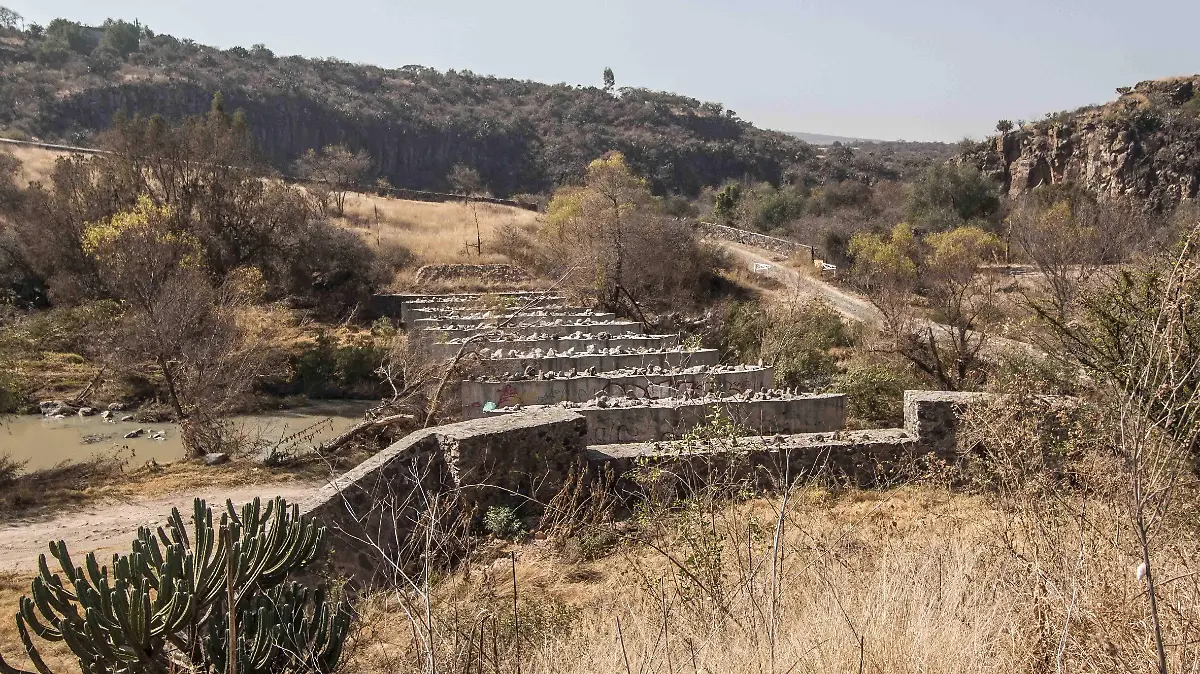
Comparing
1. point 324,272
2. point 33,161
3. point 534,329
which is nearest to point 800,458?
point 534,329

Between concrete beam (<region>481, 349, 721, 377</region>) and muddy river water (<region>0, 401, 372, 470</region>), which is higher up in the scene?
concrete beam (<region>481, 349, 721, 377</region>)

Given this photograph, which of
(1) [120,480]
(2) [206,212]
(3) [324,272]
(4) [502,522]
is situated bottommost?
(1) [120,480]

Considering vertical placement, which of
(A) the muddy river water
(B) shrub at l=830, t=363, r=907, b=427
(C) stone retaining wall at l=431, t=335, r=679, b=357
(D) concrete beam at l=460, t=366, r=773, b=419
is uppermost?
(C) stone retaining wall at l=431, t=335, r=679, b=357

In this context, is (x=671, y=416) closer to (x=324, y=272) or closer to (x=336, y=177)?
(x=324, y=272)

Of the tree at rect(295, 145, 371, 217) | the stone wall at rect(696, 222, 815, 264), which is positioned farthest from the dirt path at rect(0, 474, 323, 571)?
the tree at rect(295, 145, 371, 217)

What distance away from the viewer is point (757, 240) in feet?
119

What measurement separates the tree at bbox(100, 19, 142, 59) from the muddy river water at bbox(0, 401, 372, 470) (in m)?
64.7

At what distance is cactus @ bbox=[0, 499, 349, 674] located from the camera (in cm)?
402

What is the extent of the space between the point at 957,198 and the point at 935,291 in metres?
18.5

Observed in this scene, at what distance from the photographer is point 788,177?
65.8m

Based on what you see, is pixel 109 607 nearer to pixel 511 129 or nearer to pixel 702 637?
pixel 702 637

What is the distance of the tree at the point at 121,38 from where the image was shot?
70.6 metres

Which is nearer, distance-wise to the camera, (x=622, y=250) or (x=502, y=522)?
(x=502, y=522)

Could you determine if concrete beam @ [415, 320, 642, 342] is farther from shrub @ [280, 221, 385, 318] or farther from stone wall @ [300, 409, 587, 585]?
shrub @ [280, 221, 385, 318]
